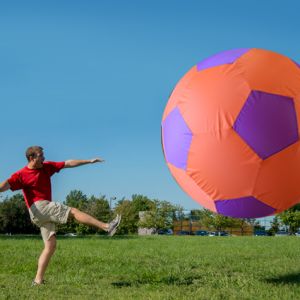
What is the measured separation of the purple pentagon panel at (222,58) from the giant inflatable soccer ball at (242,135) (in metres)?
0.03

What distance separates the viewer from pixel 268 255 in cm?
1102

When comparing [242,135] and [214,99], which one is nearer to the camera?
[242,135]

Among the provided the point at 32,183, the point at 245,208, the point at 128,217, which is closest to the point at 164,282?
the point at 245,208

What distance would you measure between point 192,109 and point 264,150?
96 cm

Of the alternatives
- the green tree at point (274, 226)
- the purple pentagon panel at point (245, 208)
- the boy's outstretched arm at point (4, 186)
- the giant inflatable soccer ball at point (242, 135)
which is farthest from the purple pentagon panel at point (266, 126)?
the green tree at point (274, 226)

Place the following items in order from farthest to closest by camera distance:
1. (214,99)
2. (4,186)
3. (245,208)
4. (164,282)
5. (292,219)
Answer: (292,219) < (164,282) < (4,186) < (245,208) < (214,99)

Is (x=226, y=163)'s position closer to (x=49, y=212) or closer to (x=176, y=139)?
(x=176, y=139)

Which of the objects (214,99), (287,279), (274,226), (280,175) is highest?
(214,99)

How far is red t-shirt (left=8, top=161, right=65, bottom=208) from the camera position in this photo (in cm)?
624

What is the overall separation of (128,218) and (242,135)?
6148 cm

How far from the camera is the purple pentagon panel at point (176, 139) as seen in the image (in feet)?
18.4

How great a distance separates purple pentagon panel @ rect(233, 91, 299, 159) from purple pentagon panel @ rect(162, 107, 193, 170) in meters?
0.63

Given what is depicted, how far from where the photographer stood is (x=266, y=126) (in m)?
5.26

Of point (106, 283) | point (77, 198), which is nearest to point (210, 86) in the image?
point (106, 283)
